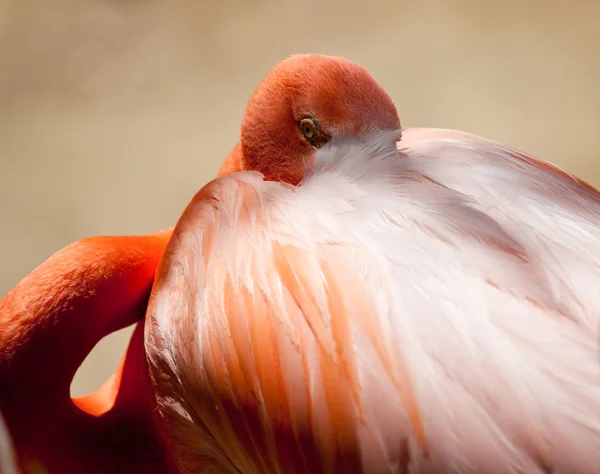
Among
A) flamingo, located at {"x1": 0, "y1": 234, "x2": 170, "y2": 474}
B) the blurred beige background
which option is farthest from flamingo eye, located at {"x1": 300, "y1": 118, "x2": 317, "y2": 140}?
the blurred beige background

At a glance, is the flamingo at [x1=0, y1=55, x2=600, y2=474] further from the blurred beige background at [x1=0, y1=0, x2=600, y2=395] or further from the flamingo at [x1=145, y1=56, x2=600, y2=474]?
the blurred beige background at [x1=0, y1=0, x2=600, y2=395]

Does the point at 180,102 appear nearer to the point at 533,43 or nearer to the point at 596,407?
the point at 533,43

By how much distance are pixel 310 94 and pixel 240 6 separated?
1531 mm

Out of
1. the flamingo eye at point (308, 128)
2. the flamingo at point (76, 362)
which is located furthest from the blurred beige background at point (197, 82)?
the flamingo eye at point (308, 128)

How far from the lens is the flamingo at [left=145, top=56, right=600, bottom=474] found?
59 centimetres

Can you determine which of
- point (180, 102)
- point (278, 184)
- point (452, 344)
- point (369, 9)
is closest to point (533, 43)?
point (369, 9)

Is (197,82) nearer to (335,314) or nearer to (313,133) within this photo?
(313,133)

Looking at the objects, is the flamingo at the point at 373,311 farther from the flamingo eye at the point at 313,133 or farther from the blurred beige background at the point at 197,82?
the blurred beige background at the point at 197,82

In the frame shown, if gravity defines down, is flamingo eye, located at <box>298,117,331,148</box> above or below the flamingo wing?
above

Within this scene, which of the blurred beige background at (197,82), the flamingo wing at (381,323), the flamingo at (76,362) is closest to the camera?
the flamingo wing at (381,323)

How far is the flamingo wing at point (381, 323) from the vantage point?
58 cm

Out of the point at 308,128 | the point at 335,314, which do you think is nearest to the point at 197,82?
the point at 308,128

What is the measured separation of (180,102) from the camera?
2.08m

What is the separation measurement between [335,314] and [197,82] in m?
1.59
